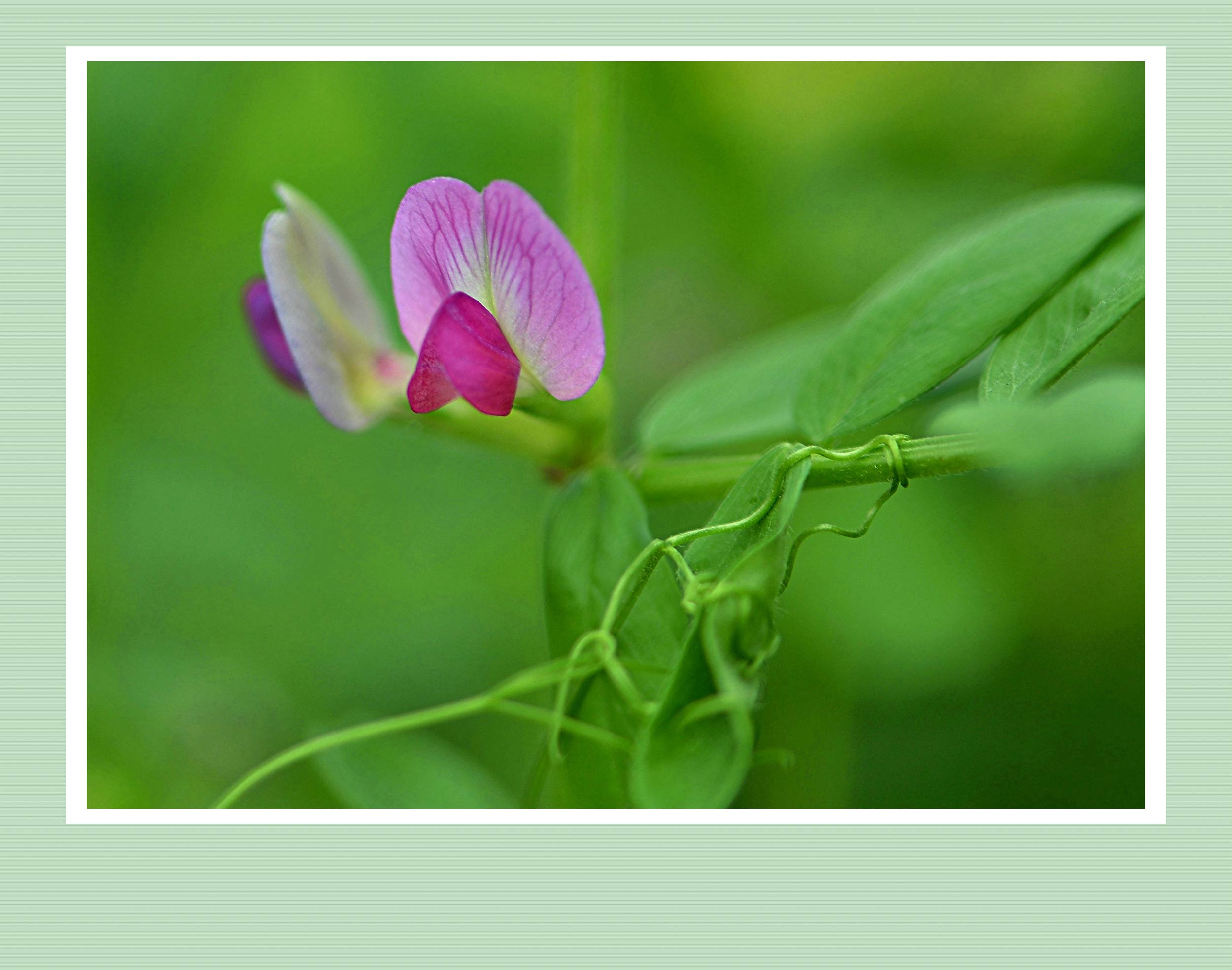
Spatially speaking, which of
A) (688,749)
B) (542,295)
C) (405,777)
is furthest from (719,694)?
(405,777)

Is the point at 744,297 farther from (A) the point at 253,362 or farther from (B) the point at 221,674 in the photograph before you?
(B) the point at 221,674

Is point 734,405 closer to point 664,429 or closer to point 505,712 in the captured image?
point 664,429

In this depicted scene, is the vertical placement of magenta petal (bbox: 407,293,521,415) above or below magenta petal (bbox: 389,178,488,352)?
below

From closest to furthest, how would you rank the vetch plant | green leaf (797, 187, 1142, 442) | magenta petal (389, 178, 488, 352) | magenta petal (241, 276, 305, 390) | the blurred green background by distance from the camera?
the vetch plant < magenta petal (389, 178, 488, 352) < green leaf (797, 187, 1142, 442) < magenta petal (241, 276, 305, 390) < the blurred green background

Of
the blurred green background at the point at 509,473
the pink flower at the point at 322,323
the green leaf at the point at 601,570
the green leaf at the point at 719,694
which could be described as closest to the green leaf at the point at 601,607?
the green leaf at the point at 601,570

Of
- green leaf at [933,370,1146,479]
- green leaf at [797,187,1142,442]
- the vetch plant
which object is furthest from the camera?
green leaf at [797,187,1142,442]

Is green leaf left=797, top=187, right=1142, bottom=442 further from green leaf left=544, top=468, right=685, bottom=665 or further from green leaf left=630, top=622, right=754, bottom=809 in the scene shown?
green leaf left=630, top=622, right=754, bottom=809

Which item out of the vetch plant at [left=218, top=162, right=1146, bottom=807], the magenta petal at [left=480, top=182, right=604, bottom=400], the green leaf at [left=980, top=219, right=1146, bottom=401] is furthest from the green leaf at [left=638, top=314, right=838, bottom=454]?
the magenta petal at [left=480, top=182, right=604, bottom=400]
